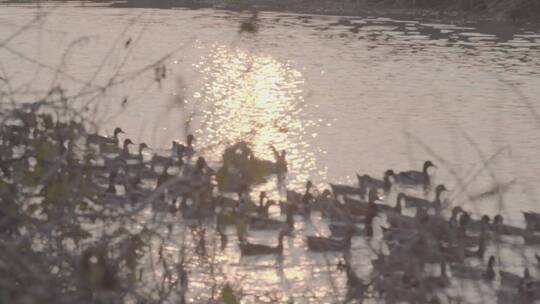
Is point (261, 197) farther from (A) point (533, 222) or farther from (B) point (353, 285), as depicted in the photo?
(B) point (353, 285)

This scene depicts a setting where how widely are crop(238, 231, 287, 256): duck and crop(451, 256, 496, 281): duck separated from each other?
228 centimetres

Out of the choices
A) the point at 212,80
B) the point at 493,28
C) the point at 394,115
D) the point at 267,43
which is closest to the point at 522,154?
the point at 394,115

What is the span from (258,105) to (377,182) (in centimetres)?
947

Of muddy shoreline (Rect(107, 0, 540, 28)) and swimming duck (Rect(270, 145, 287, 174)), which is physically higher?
swimming duck (Rect(270, 145, 287, 174))

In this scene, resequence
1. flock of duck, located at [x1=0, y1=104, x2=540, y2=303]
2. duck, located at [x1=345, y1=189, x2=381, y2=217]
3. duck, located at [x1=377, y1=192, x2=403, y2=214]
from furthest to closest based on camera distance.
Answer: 1. duck, located at [x1=377, y1=192, x2=403, y2=214]
2. duck, located at [x1=345, y1=189, x2=381, y2=217]
3. flock of duck, located at [x1=0, y1=104, x2=540, y2=303]

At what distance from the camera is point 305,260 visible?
49.4 ft

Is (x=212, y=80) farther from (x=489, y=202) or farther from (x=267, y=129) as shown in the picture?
(x=489, y=202)

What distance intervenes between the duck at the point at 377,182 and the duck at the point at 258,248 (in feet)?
12.6

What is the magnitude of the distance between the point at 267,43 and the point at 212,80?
8.84 metres

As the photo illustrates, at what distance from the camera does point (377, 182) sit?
64.0ft

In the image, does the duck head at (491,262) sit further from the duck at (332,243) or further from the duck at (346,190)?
the duck at (346,190)

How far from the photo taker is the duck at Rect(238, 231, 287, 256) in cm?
1484

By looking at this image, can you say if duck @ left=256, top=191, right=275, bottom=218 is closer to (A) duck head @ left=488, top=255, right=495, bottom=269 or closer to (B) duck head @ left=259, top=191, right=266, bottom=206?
(B) duck head @ left=259, top=191, right=266, bottom=206

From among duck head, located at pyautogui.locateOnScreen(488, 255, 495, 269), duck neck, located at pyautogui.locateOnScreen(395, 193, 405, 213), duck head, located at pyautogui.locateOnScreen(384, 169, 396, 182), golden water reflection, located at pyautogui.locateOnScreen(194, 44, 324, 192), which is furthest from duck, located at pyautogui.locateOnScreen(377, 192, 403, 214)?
duck head, located at pyautogui.locateOnScreen(488, 255, 495, 269)
